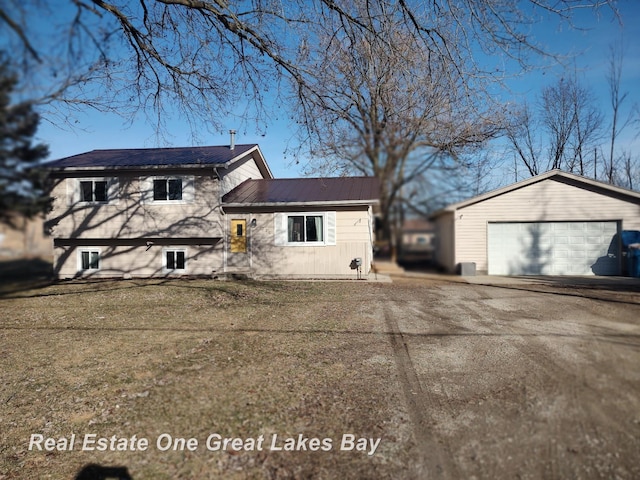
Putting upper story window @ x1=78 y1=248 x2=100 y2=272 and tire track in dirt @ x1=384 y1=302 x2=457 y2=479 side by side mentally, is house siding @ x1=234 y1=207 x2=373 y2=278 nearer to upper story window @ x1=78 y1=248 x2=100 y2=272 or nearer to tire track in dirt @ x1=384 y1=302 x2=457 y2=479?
upper story window @ x1=78 y1=248 x2=100 y2=272

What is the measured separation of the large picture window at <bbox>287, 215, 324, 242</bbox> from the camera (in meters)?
15.1

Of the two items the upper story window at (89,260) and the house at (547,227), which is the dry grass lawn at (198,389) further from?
the house at (547,227)

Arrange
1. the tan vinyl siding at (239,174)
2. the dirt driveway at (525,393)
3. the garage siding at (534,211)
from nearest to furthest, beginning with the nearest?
the dirt driveway at (525,393) < the garage siding at (534,211) < the tan vinyl siding at (239,174)

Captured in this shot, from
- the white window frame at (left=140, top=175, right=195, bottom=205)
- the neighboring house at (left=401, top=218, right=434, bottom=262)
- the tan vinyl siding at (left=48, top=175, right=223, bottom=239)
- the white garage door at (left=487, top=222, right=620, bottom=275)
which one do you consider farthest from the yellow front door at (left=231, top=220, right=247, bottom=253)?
the neighboring house at (left=401, top=218, right=434, bottom=262)

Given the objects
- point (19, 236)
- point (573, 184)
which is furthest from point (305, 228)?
point (19, 236)

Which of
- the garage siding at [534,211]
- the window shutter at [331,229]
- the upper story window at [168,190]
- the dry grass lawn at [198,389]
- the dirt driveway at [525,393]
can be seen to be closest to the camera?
the dirt driveway at [525,393]

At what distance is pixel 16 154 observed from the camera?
861 millimetres

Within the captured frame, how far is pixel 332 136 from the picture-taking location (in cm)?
797

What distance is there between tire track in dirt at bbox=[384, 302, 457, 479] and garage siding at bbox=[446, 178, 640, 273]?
1106cm

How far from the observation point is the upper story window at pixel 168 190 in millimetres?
14758

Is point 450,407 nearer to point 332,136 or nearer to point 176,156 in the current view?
point 332,136

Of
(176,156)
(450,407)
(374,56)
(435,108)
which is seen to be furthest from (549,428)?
(176,156)

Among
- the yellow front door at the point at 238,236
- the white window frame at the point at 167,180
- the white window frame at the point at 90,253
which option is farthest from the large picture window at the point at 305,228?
the white window frame at the point at 90,253

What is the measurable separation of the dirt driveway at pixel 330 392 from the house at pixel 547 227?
7.41 metres
